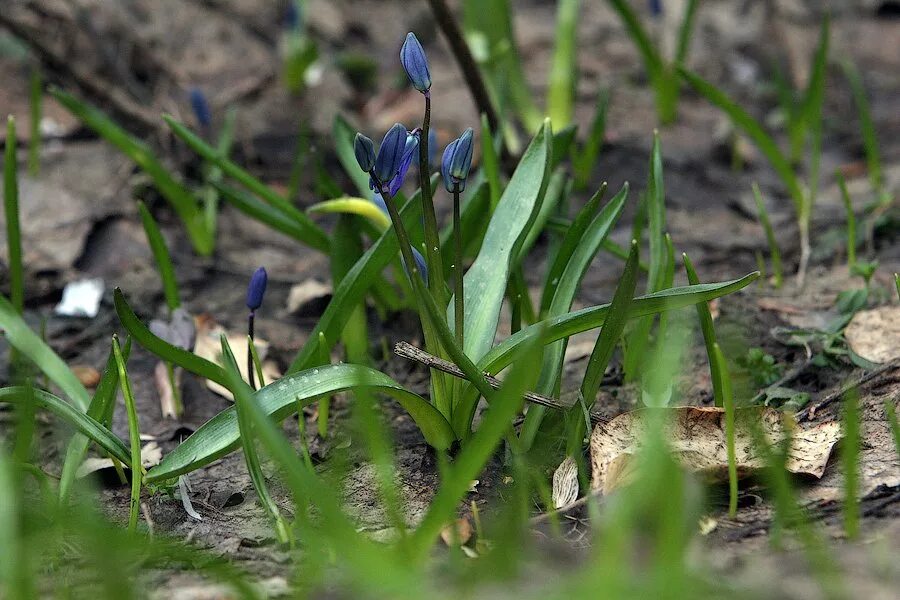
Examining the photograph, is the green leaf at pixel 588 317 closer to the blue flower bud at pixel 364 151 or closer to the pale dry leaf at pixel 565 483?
the pale dry leaf at pixel 565 483

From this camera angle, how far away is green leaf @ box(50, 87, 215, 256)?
293cm

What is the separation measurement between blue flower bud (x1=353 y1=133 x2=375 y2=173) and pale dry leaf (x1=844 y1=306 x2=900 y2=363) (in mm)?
1347

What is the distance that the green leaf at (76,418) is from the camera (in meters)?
1.84

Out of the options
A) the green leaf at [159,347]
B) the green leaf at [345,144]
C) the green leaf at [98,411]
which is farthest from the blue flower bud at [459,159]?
the green leaf at [345,144]

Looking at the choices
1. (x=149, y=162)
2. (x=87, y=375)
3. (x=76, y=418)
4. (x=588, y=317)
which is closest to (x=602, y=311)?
(x=588, y=317)

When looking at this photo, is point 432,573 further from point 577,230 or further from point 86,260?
point 86,260

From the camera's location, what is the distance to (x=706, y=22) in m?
4.99

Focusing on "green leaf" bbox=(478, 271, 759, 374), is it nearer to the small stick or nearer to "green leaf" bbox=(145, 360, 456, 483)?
the small stick

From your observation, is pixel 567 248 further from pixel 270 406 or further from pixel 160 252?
pixel 160 252

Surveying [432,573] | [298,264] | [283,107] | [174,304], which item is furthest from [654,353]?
[283,107]

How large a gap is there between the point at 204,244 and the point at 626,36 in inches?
109

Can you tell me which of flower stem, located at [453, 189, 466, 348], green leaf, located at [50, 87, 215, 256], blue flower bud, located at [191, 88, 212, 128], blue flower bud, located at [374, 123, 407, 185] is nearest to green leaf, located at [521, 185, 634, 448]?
flower stem, located at [453, 189, 466, 348]

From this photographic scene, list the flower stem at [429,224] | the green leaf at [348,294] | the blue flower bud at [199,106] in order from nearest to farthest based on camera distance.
A: the flower stem at [429,224]
the green leaf at [348,294]
the blue flower bud at [199,106]

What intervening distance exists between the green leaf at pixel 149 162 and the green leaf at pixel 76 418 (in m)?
1.33
